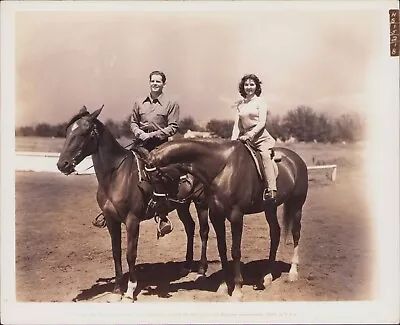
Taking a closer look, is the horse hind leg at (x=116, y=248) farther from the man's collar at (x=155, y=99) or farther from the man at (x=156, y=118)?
the man's collar at (x=155, y=99)

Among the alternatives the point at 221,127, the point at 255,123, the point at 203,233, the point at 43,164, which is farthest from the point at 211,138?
the point at 43,164

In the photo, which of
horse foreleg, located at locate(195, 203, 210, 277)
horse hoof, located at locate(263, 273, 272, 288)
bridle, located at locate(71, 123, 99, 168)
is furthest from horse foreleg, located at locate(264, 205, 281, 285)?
bridle, located at locate(71, 123, 99, 168)

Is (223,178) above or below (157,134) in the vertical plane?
below

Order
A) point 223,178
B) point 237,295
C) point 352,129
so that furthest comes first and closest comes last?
point 352,129 < point 237,295 < point 223,178

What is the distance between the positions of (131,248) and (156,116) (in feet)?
1.92

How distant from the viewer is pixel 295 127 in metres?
2.08

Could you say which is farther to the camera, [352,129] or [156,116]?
[352,129]

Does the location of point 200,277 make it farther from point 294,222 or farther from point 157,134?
point 157,134

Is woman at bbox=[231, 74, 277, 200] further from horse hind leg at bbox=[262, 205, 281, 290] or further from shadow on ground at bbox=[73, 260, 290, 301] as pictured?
shadow on ground at bbox=[73, 260, 290, 301]

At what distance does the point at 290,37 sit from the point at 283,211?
31.5 inches

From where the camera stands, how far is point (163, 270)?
2.08 m

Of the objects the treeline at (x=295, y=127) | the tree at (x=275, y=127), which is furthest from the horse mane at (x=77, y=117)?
the tree at (x=275, y=127)

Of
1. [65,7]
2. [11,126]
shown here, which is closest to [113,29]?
[65,7]

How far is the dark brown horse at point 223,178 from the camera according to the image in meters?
1.87
